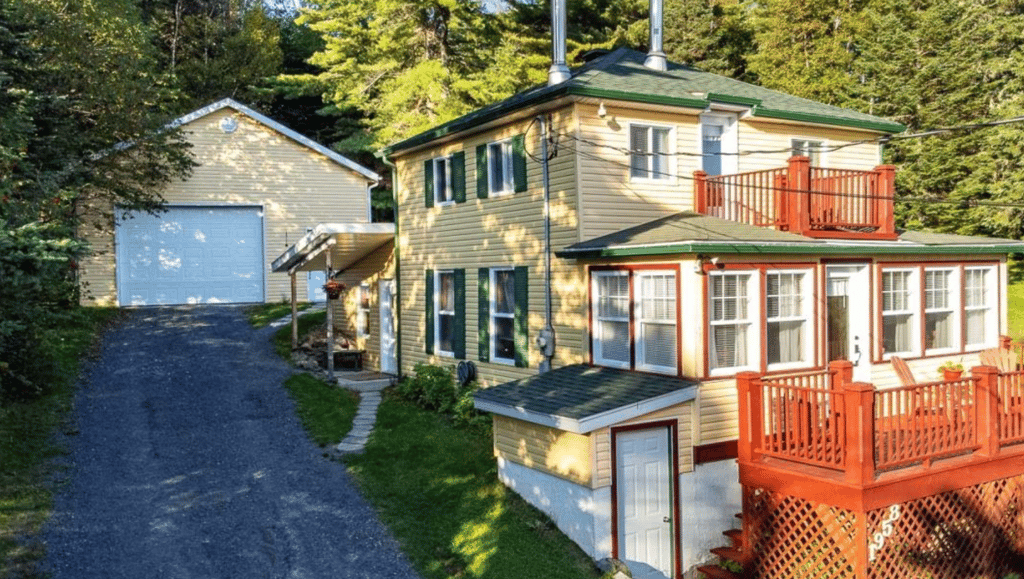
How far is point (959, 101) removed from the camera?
107 ft

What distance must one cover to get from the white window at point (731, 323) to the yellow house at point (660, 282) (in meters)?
0.03

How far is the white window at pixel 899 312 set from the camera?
15.2 m

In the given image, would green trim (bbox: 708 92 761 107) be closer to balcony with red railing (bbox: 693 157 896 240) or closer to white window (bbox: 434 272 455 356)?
balcony with red railing (bbox: 693 157 896 240)

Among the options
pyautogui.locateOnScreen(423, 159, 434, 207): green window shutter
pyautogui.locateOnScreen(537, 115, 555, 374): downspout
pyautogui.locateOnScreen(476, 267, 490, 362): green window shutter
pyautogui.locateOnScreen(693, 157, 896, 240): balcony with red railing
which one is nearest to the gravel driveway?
pyautogui.locateOnScreen(476, 267, 490, 362): green window shutter

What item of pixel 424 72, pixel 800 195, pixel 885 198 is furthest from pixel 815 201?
pixel 424 72

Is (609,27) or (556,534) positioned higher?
(609,27)

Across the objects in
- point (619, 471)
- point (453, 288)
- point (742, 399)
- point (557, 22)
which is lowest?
point (619, 471)

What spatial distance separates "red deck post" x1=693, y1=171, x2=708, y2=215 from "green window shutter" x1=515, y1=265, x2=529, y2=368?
3.32 metres

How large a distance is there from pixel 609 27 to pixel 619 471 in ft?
96.8

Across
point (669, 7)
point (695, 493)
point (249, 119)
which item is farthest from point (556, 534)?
point (669, 7)

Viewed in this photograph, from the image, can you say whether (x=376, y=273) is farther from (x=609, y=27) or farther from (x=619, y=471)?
(x=609, y=27)

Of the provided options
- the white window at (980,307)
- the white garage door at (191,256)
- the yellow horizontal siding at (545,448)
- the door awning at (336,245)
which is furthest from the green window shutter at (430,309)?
the white garage door at (191,256)

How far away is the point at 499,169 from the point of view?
16.9m

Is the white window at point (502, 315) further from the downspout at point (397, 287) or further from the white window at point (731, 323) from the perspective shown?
the white window at point (731, 323)
